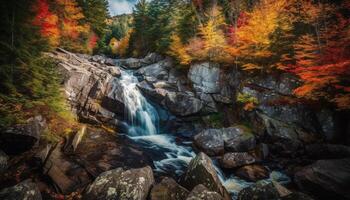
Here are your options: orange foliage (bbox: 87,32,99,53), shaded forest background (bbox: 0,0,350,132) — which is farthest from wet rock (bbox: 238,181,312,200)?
orange foliage (bbox: 87,32,99,53)

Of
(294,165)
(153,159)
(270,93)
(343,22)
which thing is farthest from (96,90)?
(343,22)

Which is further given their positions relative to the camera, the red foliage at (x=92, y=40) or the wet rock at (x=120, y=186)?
the red foliage at (x=92, y=40)

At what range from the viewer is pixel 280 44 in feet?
47.1

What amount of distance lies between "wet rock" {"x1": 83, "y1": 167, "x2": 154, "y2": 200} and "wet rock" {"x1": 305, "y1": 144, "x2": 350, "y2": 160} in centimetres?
1053

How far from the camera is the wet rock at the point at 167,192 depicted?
6156mm

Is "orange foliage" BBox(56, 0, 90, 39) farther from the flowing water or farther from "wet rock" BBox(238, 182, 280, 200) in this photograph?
"wet rock" BBox(238, 182, 280, 200)

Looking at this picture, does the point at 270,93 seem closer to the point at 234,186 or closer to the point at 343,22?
the point at 343,22

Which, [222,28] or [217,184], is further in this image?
[222,28]

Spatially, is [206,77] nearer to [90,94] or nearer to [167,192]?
[90,94]

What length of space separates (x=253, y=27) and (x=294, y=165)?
10546 millimetres

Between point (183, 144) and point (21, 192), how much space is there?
33.4ft

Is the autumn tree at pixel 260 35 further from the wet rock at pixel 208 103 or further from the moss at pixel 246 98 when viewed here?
the wet rock at pixel 208 103

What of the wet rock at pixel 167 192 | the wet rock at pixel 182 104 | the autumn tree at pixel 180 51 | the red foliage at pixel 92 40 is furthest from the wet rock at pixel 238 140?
the red foliage at pixel 92 40

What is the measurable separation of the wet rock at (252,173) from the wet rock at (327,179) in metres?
1.73
